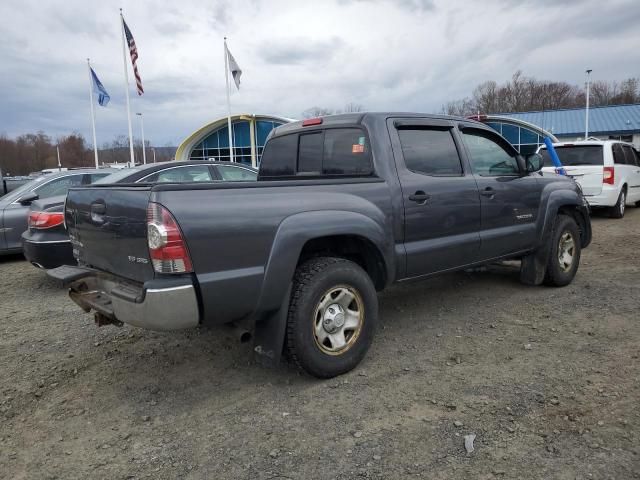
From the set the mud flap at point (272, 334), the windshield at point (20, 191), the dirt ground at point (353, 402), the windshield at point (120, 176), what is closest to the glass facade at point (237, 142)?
the windshield at point (20, 191)

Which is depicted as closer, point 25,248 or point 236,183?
point 236,183

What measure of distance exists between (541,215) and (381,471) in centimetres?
368

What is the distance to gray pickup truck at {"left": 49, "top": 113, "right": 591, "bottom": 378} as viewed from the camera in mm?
2682

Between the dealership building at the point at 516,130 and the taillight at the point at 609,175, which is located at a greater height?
the dealership building at the point at 516,130

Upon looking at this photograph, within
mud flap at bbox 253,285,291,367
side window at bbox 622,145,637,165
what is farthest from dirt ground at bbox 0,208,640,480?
side window at bbox 622,145,637,165

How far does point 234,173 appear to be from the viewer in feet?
25.2

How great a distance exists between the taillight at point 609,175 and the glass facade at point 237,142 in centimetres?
2722

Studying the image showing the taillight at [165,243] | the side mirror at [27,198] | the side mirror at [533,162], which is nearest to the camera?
the taillight at [165,243]

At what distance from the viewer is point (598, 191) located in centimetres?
1077

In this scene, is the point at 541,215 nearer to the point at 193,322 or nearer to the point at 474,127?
the point at 474,127

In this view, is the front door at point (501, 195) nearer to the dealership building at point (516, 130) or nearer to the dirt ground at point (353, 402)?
the dirt ground at point (353, 402)

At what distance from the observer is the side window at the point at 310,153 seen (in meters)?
4.20

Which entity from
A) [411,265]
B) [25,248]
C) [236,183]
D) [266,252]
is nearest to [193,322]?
[266,252]

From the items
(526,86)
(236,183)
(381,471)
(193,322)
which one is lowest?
(381,471)
